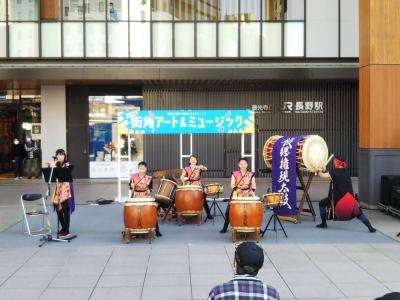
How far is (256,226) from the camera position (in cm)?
1030

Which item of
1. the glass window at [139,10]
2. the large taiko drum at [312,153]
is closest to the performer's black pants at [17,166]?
the glass window at [139,10]

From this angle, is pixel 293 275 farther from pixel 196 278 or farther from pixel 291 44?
pixel 291 44

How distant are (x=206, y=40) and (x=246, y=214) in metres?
13.5

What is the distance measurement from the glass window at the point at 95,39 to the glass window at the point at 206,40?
3.86m

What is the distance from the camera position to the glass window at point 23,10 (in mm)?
22312

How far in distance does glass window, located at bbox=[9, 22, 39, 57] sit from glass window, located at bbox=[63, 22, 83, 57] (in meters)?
1.17

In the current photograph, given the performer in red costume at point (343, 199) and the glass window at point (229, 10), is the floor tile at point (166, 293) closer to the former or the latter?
the performer in red costume at point (343, 199)

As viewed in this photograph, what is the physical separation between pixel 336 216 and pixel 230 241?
2.31 metres

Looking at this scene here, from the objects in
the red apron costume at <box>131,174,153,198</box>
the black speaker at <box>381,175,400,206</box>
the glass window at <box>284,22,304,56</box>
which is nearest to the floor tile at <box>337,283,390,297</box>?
the red apron costume at <box>131,174,153,198</box>

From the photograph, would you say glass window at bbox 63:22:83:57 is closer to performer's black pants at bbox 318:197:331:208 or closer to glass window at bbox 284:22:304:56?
glass window at bbox 284:22:304:56

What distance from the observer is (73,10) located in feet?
73.4

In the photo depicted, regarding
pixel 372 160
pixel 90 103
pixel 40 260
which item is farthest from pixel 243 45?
pixel 40 260

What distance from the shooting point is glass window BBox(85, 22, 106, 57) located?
A: 22219 mm

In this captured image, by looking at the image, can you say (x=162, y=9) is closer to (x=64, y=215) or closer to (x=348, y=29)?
(x=348, y=29)
